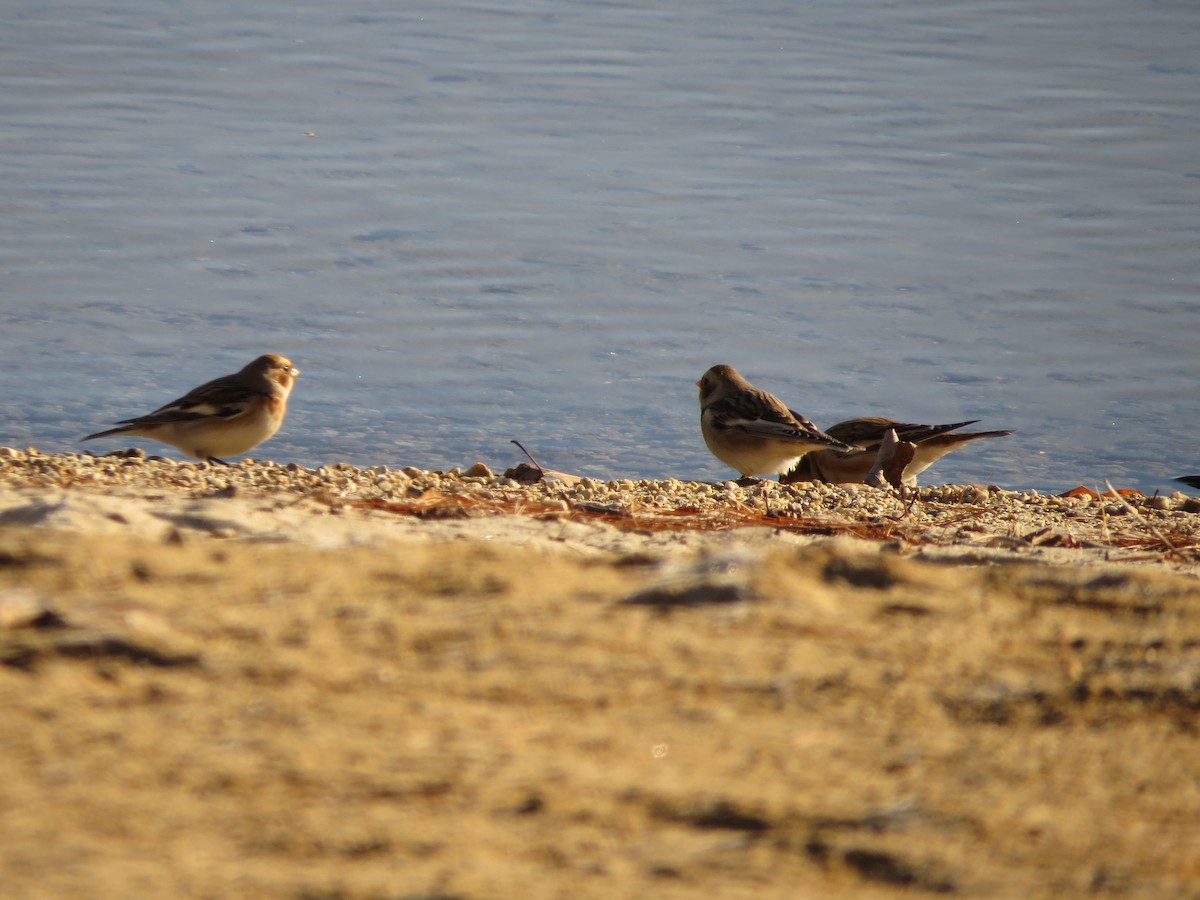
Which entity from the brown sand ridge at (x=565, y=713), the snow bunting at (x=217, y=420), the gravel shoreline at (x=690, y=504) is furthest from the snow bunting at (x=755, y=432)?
the brown sand ridge at (x=565, y=713)

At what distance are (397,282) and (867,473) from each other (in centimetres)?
Answer: 567

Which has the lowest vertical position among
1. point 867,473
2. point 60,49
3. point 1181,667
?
point 867,473

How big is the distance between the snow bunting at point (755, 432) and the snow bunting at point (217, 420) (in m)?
2.63

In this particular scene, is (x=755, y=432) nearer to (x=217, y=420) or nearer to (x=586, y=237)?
(x=217, y=420)

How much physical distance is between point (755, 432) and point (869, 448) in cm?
67

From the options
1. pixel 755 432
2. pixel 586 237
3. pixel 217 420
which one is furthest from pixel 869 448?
pixel 586 237

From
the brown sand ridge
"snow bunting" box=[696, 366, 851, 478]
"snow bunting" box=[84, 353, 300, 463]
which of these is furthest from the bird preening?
the brown sand ridge

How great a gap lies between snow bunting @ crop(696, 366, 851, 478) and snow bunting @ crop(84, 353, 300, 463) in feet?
8.63

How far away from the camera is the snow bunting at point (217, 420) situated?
828 cm

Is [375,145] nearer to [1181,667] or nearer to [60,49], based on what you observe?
[60,49]

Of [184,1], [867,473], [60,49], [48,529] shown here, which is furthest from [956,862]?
[184,1]

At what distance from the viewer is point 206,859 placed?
8.28 ft

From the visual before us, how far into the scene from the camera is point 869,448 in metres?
9.32

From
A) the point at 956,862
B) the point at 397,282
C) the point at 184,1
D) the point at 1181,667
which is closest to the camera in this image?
the point at 956,862
